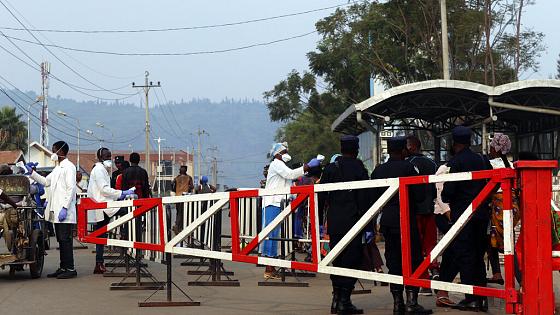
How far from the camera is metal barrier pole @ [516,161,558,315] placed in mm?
7621

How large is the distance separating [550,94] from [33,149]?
6967cm

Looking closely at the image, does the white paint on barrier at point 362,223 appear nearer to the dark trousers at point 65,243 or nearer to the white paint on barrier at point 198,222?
the white paint on barrier at point 198,222

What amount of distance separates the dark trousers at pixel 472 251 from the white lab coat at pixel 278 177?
415 centimetres

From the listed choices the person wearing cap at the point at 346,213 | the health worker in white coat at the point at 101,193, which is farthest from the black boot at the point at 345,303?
the health worker in white coat at the point at 101,193

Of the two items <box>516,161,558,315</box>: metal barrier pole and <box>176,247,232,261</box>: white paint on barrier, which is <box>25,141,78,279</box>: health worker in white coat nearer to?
<box>176,247,232,261</box>: white paint on barrier

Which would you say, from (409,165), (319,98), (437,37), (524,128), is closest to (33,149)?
(319,98)

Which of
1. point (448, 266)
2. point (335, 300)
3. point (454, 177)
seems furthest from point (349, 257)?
point (454, 177)

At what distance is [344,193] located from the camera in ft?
32.4

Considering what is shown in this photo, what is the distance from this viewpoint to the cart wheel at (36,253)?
13719mm

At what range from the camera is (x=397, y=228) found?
9641 millimetres

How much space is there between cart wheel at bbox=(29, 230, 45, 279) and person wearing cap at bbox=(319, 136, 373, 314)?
17.2 feet

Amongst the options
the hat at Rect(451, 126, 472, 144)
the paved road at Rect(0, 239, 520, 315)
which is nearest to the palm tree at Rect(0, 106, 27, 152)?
the paved road at Rect(0, 239, 520, 315)

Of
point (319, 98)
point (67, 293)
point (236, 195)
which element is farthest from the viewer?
point (319, 98)

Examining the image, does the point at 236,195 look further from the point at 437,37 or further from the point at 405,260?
the point at 437,37
